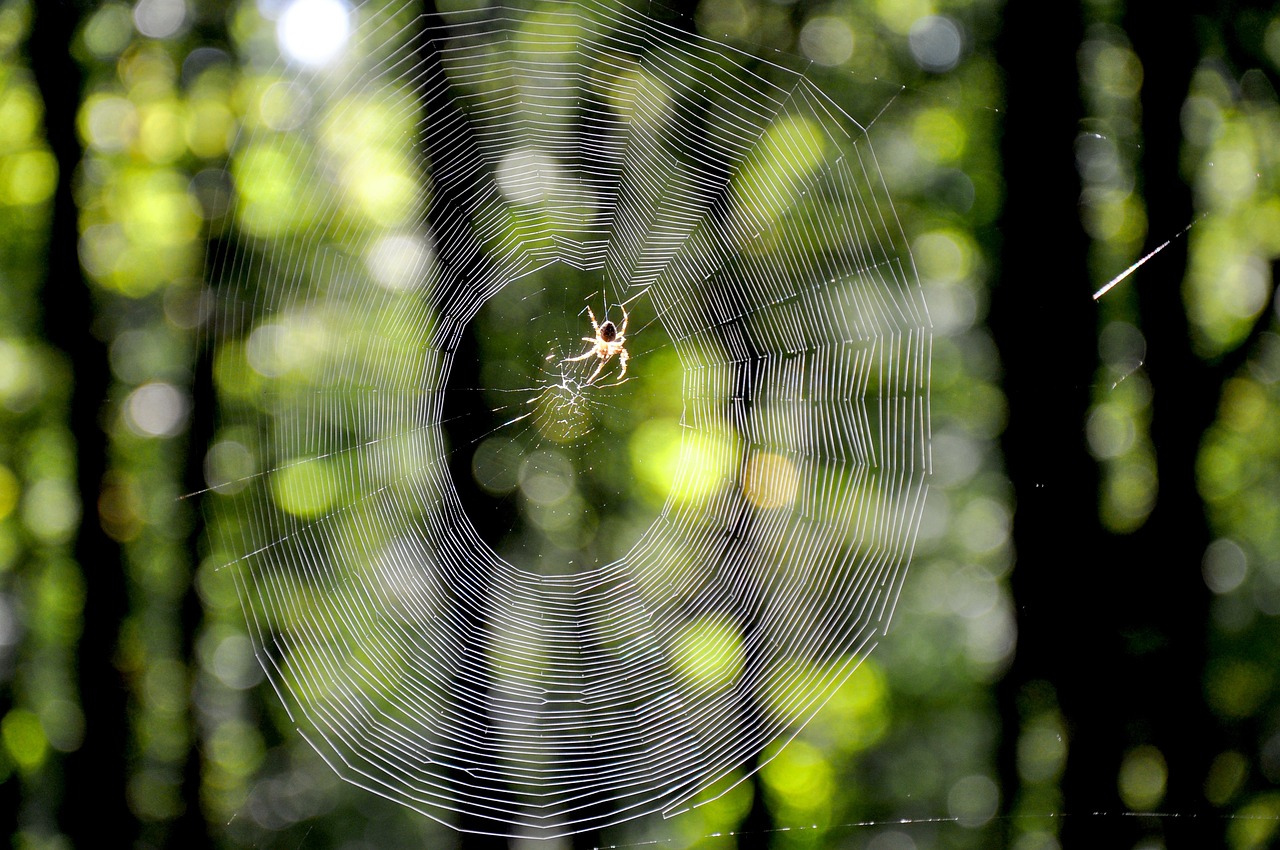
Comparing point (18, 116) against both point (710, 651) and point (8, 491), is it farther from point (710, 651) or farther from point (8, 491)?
point (710, 651)

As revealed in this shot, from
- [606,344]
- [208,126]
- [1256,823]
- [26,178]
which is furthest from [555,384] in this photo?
[1256,823]

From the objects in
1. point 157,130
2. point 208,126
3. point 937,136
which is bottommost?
point 937,136

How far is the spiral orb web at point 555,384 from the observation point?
5.13 metres

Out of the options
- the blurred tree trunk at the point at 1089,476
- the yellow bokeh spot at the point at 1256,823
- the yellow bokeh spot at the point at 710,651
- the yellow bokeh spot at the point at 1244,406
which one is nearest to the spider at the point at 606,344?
the yellow bokeh spot at the point at 710,651

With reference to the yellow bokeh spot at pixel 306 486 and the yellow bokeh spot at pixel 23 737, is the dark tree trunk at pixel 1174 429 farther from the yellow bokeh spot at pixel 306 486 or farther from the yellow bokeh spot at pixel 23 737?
the yellow bokeh spot at pixel 23 737

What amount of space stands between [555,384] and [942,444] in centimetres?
369

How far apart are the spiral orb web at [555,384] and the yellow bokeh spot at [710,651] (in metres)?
0.03

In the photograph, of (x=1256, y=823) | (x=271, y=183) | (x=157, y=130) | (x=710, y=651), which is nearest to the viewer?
(x=1256, y=823)

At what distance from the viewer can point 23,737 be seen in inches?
238

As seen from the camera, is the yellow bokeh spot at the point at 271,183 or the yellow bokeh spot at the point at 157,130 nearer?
the yellow bokeh spot at the point at 271,183

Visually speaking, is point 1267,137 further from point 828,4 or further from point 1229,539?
point 828,4

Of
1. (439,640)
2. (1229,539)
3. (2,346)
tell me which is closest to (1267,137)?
(1229,539)

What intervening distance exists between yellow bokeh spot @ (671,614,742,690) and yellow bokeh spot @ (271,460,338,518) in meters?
3.40

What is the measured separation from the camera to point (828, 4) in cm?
641
